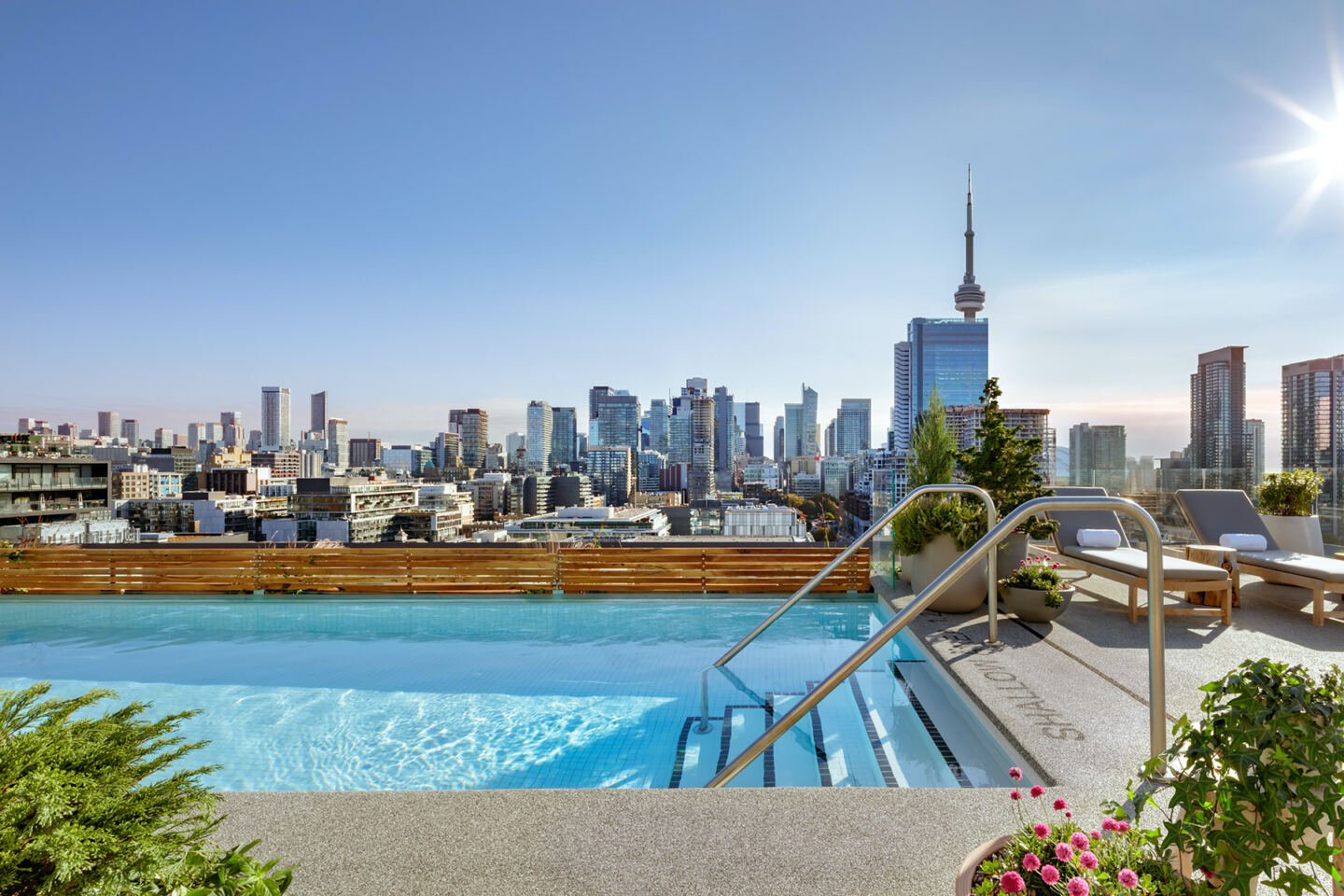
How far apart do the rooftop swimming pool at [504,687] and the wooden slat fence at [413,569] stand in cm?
26

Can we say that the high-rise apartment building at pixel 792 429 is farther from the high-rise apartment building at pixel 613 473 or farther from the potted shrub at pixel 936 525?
the potted shrub at pixel 936 525

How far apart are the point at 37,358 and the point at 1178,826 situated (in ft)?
99.9

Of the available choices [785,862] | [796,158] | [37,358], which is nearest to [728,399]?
[37,358]

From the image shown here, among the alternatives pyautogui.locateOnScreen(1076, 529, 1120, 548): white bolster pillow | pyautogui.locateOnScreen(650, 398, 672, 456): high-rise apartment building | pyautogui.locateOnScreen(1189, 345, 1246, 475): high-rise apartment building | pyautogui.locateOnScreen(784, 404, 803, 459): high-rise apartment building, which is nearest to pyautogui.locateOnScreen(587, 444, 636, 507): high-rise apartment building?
pyautogui.locateOnScreen(650, 398, 672, 456): high-rise apartment building

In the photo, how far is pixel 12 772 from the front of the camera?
1.08 m

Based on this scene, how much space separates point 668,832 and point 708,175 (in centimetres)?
945

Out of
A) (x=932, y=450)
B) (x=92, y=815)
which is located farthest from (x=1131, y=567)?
(x=92, y=815)

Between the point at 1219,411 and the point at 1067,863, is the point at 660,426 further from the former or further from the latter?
the point at 1067,863

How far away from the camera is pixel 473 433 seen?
92.1m

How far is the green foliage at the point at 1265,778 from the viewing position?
3.06 ft

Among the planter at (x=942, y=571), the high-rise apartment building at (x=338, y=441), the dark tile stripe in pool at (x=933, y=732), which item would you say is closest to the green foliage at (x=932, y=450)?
the planter at (x=942, y=571)

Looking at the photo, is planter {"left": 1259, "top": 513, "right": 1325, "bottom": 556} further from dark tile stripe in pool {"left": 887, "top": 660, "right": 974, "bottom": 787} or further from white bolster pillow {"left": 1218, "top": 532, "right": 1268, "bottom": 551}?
dark tile stripe in pool {"left": 887, "top": 660, "right": 974, "bottom": 787}

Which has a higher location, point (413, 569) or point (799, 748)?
point (413, 569)

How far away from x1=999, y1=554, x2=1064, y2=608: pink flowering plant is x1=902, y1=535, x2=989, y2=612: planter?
195 millimetres
